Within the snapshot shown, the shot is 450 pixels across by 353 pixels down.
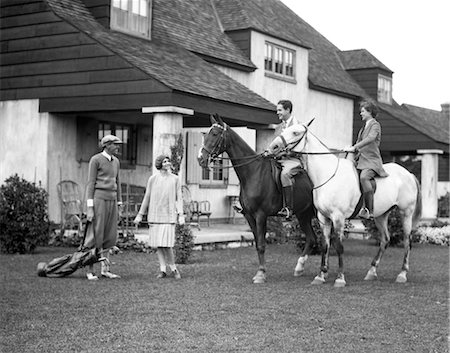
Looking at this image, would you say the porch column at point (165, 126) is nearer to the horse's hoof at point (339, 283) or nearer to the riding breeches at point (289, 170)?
the riding breeches at point (289, 170)

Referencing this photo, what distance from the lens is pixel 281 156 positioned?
31.8 feet

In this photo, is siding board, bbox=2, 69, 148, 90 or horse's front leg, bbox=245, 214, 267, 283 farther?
siding board, bbox=2, 69, 148, 90

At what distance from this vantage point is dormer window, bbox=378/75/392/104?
28297mm

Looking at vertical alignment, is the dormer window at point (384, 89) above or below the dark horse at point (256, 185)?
above

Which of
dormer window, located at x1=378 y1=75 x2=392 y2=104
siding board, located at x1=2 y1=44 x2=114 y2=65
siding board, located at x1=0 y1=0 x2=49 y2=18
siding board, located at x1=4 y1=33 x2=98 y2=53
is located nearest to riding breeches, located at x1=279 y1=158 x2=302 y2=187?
siding board, located at x1=2 y1=44 x2=114 y2=65

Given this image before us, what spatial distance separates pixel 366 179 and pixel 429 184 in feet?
52.0

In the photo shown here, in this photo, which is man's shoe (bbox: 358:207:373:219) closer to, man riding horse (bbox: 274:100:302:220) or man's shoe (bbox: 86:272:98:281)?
man riding horse (bbox: 274:100:302:220)

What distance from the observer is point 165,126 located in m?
13.8

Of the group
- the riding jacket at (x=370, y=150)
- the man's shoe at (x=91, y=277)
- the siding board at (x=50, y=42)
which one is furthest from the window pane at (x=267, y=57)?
the man's shoe at (x=91, y=277)

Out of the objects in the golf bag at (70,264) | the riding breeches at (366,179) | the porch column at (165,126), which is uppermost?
the porch column at (165,126)

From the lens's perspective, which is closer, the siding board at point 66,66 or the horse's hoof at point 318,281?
the horse's hoof at point 318,281

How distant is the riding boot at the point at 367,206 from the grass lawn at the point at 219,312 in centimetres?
100

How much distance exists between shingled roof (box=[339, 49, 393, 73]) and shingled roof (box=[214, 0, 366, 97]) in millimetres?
294

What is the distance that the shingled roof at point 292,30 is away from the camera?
21.3 metres
